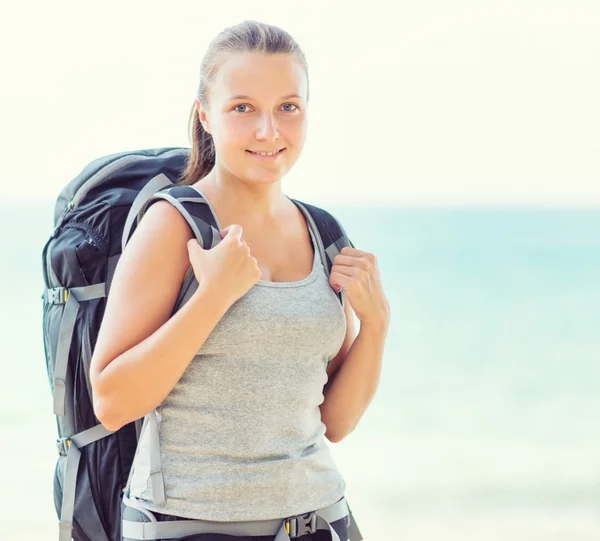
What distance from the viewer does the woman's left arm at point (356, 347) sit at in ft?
4.81

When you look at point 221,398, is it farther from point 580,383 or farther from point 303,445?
point 580,383

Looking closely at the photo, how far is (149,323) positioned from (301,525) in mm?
355

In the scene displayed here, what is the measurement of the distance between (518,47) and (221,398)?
16646 mm

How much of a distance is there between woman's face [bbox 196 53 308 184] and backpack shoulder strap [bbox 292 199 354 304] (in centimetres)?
14

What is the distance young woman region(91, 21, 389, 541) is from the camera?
1.28m

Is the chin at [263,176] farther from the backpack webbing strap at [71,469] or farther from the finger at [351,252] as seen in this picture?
the backpack webbing strap at [71,469]

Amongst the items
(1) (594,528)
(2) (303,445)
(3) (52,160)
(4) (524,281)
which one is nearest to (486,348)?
(4) (524,281)

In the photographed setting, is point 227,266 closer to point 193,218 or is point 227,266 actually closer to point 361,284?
point 193,218

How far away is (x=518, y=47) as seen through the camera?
17.0 meters

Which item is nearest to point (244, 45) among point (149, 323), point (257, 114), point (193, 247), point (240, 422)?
point (257, 114)

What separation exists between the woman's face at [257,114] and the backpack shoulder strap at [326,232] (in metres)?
0.14

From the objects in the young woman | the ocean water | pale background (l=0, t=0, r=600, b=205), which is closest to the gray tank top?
the young woman

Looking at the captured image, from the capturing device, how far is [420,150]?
19188 millimetres

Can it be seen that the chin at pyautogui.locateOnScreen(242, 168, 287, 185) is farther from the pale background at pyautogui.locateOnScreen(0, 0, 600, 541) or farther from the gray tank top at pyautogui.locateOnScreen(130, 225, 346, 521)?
the pale background at pyautogui.locateOnScreen(0, 0, 600, 541)
